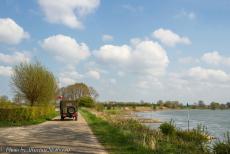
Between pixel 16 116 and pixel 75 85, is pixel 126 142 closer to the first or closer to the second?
pixel 16 116

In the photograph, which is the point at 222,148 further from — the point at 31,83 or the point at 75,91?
the point at 75,91

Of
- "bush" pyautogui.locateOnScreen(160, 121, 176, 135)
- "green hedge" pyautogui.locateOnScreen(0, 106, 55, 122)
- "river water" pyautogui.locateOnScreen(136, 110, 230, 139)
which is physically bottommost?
"river water" pyautogui.locateOnScreen(136, 110, 230, 139)

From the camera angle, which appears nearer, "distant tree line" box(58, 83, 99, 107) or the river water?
the river water

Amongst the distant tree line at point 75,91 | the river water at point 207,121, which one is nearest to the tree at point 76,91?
the distant tree line at point 75,91

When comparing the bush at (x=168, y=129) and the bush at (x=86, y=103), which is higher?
the bush at (x=86, y=103)

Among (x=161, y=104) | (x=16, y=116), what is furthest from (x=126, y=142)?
(x=161, y=104)

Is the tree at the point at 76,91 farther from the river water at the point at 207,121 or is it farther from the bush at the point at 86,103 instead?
the river water at the point at 207,121

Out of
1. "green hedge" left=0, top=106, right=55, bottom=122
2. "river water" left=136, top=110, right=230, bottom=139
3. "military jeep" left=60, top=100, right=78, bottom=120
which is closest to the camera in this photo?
"green hedge" left=0, top=106, right=55, bottom=122

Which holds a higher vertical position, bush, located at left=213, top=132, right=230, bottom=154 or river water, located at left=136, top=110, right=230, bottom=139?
bush, located at left=213, top=132, right=230, bottom=154

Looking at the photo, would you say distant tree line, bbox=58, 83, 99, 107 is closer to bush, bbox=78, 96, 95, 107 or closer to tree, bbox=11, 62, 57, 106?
bush, bbox=78, 96, 95, 107

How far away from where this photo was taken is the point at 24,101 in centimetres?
4769

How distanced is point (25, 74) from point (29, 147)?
31.9m

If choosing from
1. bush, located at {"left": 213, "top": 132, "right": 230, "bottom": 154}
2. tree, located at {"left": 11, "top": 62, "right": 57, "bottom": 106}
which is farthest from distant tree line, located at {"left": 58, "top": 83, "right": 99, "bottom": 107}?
bush, located at {"left": 213, "top": 132, "right": 230, "bottom": 154}

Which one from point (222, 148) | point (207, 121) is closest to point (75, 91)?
point (207, 121)
